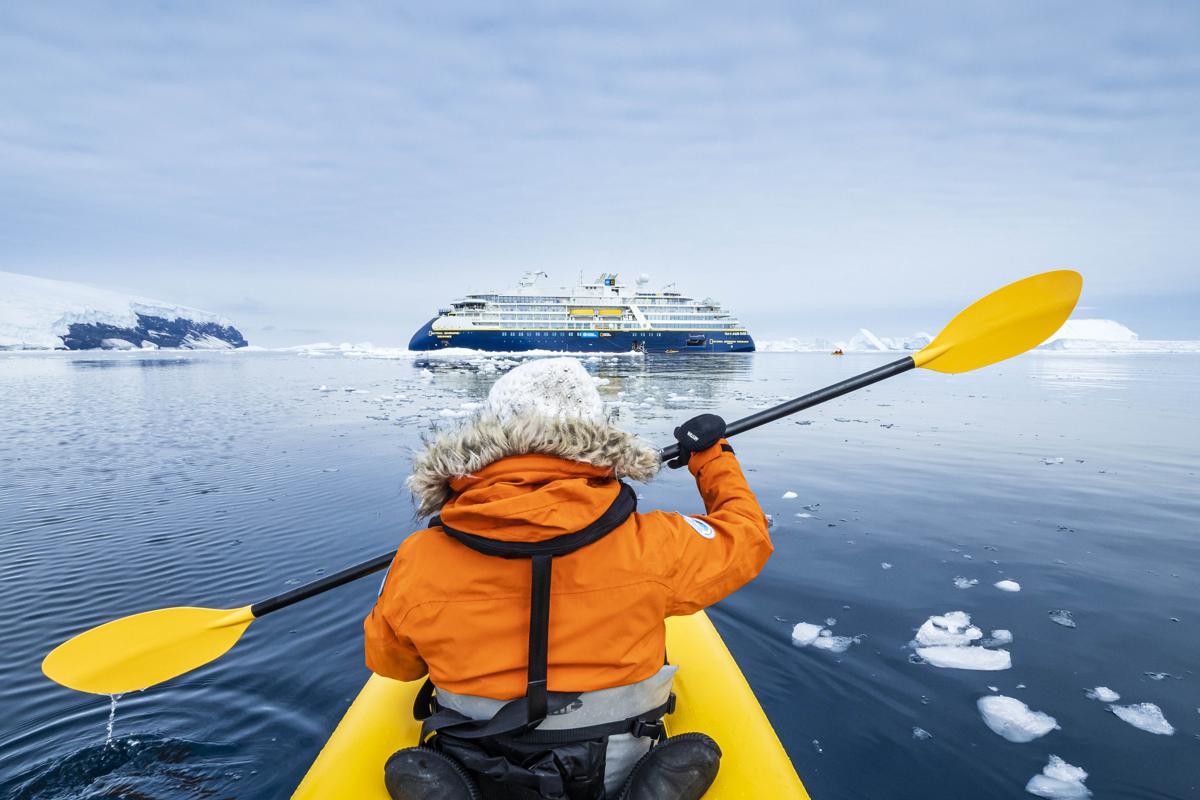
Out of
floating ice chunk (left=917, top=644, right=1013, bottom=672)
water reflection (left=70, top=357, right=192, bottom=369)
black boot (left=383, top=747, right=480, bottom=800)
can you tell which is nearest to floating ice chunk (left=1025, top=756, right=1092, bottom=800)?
floating ice chunk (left=917, top=644, right=1013, bottom=672)

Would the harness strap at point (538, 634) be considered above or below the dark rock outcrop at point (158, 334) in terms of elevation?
below

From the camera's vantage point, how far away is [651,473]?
1.54 metres

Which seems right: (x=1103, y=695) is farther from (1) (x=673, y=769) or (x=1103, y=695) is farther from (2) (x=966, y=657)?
(1) (x=673, y=769)

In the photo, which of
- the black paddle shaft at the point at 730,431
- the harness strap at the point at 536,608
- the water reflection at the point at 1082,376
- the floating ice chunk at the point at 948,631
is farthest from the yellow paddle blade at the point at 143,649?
the water reflection at the point at 1082,376

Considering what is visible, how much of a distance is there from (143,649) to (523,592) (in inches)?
91.5

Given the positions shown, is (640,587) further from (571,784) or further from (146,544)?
(146,544)

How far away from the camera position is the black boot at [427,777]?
1329mm

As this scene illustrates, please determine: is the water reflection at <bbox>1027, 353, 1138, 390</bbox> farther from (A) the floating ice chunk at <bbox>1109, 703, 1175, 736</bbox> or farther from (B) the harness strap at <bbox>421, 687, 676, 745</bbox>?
(B) the harness strap at <bbox>421, 687, 676, 745</bbox>

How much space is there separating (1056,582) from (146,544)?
21.6 ft

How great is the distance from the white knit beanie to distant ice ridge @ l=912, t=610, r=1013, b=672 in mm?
2464

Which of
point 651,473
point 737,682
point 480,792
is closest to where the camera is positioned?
point 480,792

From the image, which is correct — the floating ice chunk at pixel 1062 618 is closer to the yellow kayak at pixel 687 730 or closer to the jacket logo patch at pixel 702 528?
the yellow kayak at pixel 687 730

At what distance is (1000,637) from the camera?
293 cm

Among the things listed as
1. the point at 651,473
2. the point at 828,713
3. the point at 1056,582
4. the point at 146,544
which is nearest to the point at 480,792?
the point at 651,473
